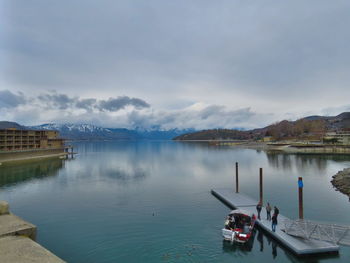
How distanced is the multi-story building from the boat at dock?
120m

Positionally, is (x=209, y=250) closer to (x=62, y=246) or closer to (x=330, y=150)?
(x=62, y=246)

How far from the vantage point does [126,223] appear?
29.2m

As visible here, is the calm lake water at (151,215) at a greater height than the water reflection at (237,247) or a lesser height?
greater

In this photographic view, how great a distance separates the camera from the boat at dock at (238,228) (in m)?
23.6

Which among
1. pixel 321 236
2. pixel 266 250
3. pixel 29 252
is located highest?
pixel 29 252

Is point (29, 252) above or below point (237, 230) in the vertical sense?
above

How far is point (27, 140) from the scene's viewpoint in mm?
134000

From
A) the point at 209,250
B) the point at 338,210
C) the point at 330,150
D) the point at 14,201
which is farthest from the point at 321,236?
the point at 330,150

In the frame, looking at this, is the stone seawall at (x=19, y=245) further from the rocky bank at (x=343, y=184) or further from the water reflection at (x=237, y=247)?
the rocky bank at (x=343, y=184)

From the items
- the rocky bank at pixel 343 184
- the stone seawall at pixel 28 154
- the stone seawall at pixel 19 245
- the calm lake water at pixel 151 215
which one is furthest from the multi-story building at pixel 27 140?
the rocky bank at pixel 343 184

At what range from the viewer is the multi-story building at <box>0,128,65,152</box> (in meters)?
121

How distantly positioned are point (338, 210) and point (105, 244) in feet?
98.7

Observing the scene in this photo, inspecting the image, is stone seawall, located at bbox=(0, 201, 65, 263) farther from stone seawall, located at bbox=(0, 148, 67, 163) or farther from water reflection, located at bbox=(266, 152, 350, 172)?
stone seawall, located at bbox=(0, 148, 67, 163)

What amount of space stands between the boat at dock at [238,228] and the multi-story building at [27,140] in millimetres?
119783
